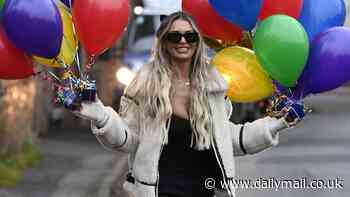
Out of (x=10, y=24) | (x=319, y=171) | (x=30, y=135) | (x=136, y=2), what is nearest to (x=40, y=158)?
(x=30, y=135)

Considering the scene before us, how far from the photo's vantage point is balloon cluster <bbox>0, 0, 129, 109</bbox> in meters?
3.91

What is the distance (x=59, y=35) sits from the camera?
3953 millimetres

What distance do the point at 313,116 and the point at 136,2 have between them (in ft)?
14.7

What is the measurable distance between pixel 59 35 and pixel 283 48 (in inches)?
43.2

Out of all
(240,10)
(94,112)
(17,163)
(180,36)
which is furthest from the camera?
(17,163)

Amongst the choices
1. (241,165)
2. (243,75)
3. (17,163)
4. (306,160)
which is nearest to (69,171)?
(17,163)

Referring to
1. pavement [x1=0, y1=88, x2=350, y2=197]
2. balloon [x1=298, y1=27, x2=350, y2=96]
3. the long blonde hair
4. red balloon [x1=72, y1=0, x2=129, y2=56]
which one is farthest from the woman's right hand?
pavement [x1=0, y1=88, x2=350, y2=197]

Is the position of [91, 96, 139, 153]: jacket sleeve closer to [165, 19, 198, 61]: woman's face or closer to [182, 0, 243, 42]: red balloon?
[165, 19, 198, 61]: woman's face

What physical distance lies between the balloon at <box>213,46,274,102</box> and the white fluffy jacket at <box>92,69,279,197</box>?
0.20 meters

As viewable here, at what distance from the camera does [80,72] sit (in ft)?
13.0

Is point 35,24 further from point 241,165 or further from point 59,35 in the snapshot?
point 241,165

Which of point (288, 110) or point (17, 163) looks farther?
point (17, 163)

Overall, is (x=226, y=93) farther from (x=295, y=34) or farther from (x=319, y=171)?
(x=319, y=171)

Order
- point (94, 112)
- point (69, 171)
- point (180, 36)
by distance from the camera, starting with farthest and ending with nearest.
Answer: point (69, 171), point (180, 36), point (94, 112)
